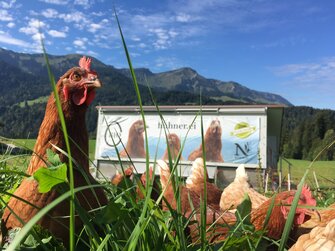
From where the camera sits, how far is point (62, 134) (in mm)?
1576

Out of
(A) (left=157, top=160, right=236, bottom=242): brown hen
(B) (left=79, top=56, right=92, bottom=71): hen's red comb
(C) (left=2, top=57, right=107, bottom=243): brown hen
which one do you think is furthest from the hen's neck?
(B) (left=79, top=56, right=92, bottom=71): hen's red comb

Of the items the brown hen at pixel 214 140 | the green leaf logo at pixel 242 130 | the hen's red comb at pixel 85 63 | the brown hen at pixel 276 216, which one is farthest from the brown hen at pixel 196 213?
the brown hen at pixel 214 140

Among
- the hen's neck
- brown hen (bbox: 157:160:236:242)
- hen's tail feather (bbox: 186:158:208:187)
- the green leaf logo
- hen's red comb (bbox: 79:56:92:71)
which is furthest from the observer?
the green leaf logo

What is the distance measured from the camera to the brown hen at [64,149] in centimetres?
120

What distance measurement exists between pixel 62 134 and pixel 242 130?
20427mm

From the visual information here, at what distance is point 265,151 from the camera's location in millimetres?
20609

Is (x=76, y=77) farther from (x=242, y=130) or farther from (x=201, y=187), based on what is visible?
(x=242, y=130)

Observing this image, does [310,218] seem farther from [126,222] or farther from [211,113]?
[211,113]

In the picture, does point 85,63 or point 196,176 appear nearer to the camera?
point 85,63

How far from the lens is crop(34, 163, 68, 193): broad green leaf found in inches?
31.7

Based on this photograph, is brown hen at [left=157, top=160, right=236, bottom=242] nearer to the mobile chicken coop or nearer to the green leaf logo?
the mobile chicken coop

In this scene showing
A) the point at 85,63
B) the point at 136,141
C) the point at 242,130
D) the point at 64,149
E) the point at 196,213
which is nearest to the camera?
the point at 196,213

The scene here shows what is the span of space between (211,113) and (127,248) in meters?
21.6

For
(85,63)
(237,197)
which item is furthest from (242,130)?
(85,63)
